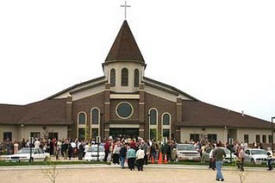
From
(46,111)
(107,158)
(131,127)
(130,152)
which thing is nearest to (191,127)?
(131,127)

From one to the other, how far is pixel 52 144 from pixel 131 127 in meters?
14.4

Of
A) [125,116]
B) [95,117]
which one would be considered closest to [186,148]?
[125,116]

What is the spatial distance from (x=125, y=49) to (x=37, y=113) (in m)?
11.8

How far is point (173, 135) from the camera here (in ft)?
174

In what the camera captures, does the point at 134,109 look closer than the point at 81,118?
No

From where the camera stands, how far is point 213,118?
5469 centimetres

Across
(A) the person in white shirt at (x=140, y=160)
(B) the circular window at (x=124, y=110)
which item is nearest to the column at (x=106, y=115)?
(B) the circular window at (x=124, y=110)

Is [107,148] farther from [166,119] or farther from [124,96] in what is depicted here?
[166,119]

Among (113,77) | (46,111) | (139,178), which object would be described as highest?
(113,77)

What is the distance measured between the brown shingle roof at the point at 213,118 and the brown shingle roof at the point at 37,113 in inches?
A: 502

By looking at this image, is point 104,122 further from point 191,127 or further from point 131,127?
point 191,127

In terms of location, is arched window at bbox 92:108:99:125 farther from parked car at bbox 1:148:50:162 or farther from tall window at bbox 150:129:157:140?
parked car at bbox 1:148:50:162

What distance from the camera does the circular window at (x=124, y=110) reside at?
5219 cm

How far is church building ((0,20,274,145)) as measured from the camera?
51.9 meters
